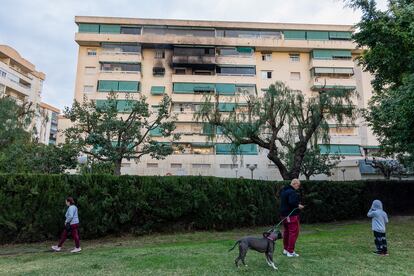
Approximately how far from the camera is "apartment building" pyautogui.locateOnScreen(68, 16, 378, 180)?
3938 centimetres

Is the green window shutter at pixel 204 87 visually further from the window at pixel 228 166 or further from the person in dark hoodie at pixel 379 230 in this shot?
the person in dark hoodie at pixel 379 230

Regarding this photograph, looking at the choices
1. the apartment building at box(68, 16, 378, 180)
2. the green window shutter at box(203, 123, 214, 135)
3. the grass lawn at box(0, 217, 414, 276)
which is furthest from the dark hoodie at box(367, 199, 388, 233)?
the apartment building at box(68, 16, 378, 180)

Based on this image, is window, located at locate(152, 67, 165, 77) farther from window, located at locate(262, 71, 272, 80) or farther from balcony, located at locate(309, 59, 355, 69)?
balcony, located at locate(309, 59, 355, 69)

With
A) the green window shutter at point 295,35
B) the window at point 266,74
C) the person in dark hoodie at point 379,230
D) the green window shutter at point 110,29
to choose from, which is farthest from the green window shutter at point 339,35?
the person in dark hoodie at point 379,230

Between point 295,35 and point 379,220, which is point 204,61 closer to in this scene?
point 295,35

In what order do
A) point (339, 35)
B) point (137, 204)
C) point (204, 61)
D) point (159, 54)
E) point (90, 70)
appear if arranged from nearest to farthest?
point (137, 204)
point (204, 61)
point (90, 70)
point (159, 54)
point (339, 35)

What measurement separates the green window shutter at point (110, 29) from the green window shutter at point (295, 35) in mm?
21258

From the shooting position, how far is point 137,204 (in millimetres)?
12664

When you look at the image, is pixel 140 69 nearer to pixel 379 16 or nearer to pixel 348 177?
pixel 348 177

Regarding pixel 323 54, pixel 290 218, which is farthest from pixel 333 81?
pixel 290 218

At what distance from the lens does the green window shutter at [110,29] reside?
41.2 m

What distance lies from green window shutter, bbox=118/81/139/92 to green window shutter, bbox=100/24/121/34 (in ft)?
23.0

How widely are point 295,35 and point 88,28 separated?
26.3 m

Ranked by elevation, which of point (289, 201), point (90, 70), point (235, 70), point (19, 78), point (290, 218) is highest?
point (19, 78)
